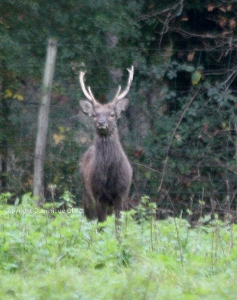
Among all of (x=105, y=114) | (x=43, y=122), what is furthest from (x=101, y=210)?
(x=43, y=122)

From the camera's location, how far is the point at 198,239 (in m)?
6.69

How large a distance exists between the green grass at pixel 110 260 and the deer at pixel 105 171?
83.8 inches

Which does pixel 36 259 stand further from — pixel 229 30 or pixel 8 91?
pixel 229 30

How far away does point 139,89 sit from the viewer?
485 inches

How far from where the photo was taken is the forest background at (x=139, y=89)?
1117 centimetres

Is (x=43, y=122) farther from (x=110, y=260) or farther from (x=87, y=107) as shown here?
(x=110, y=260)

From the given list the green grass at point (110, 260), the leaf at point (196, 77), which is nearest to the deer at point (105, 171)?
the green grass at point (110, 260)

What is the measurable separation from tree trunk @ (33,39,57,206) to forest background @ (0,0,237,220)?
159 millimetres

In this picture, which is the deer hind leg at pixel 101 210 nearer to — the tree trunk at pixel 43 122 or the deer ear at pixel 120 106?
the deer ear at pixel 120 106

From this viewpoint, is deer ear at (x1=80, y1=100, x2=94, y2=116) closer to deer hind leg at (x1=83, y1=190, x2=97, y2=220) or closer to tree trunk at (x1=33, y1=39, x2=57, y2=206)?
tree trunk at (x1=33, y1=39, x2=57, y2=206)

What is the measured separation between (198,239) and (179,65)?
238 inches

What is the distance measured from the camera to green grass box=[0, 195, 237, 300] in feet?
15.1

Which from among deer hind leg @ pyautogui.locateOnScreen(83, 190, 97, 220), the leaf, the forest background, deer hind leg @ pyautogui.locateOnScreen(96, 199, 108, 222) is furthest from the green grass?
→ the leaf

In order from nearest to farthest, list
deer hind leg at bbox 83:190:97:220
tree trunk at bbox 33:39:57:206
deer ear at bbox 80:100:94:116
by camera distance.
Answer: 1. deer hind leg at bbox 83:190:97:220
2. deer ear at bbox 80:100:94:116
3. tree trunk at bbox 33:39:57:206
